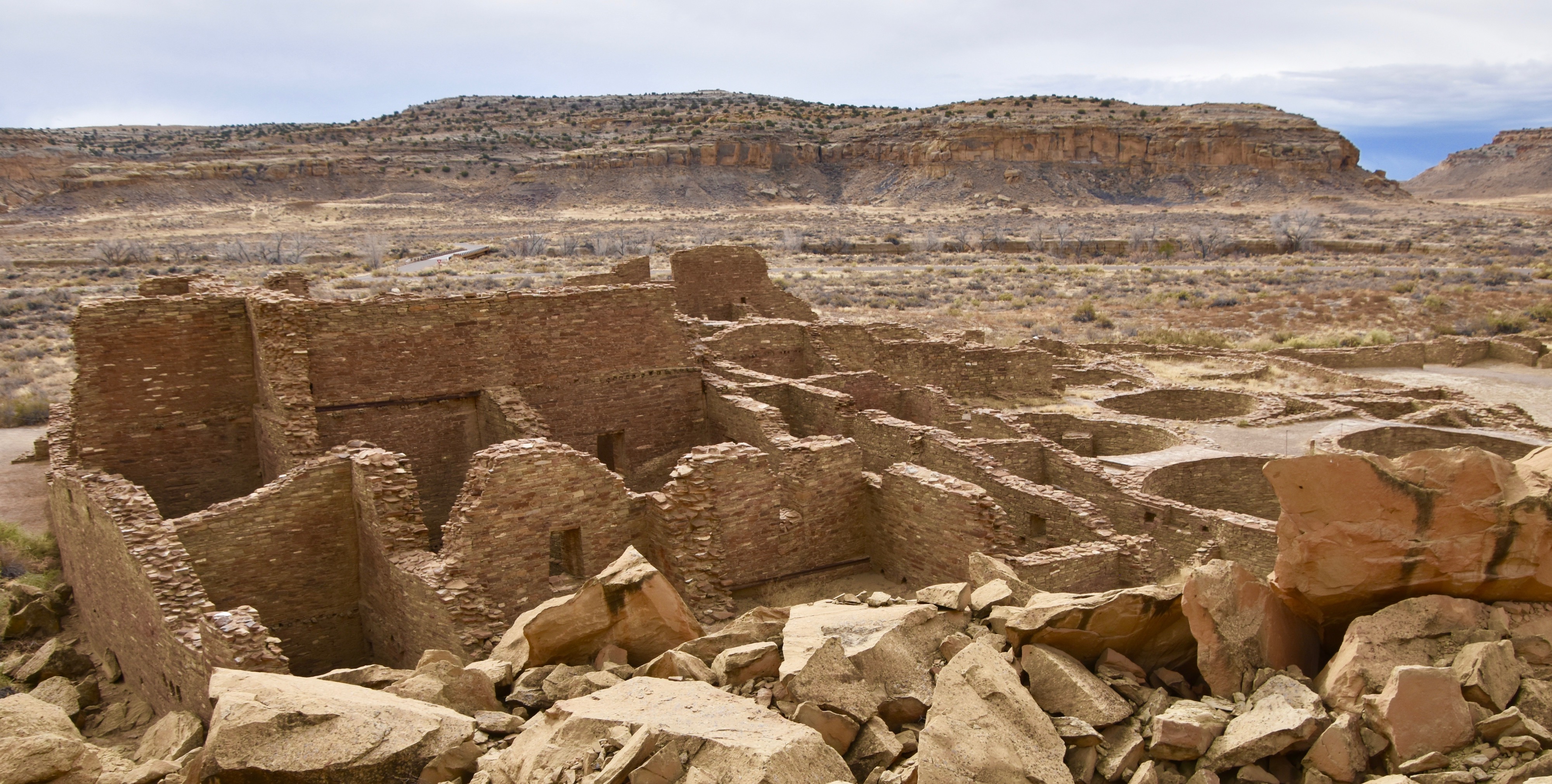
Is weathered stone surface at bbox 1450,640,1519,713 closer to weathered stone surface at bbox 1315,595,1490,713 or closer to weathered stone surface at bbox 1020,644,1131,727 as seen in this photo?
weathered stone surface at bbox 1315,595,1490,713

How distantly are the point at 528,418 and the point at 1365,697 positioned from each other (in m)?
9.94

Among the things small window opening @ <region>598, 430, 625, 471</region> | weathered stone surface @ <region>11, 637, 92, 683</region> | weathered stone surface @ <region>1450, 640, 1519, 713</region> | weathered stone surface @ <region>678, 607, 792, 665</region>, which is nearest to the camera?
weathered stone surface @ <region>1450, 640, 1519, 713</region>

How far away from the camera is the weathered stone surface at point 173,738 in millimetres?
7066

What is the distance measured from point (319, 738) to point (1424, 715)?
557cm

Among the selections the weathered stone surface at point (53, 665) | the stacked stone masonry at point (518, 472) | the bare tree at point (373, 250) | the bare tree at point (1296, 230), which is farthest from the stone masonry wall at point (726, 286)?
the bare tree at point (1296, 230)

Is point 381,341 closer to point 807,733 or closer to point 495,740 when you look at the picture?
point 495,740

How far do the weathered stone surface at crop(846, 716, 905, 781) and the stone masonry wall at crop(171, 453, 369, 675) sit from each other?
7.21 meters

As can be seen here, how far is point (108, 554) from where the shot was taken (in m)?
9.95

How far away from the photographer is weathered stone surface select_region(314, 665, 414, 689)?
6836 millimetres

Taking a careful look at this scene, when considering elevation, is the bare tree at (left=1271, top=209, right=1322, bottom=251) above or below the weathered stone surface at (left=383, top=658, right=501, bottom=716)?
above

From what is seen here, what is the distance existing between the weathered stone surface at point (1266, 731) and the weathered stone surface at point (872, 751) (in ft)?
5.04

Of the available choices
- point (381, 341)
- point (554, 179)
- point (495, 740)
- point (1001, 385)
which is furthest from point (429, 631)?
point (554, 179)

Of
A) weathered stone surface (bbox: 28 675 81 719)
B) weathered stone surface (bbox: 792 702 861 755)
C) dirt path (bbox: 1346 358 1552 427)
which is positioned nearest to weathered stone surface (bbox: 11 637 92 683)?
weathered stone surface (bbox: 28 675 81 719)

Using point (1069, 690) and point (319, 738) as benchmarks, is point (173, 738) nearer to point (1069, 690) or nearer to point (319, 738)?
point (319, 738)
